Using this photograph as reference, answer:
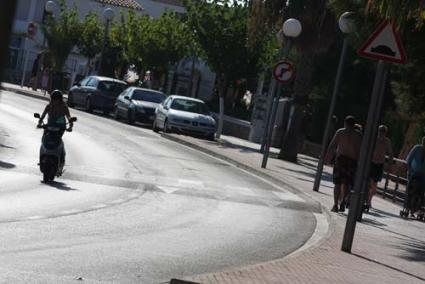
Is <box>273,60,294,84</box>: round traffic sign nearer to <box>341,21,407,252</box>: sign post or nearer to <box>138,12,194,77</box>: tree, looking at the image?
<box>341,21,407,252</box>: sign post

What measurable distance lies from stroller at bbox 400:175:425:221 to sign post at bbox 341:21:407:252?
7691mm

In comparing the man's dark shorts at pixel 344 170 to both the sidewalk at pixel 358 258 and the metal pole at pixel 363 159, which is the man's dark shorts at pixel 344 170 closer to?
the sidewalk at pixel 358 258

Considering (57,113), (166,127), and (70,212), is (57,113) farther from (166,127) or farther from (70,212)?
(166,127)

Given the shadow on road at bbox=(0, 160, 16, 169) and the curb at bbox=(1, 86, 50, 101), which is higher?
the shadow on road at bbox=(0, 160, 16, 169)

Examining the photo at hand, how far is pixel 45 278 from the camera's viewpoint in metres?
7.59

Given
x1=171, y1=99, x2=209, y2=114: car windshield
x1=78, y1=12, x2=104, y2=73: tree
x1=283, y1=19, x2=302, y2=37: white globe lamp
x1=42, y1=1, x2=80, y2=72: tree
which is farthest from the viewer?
x1=78, y1=12, x2=104, y2=73: tree

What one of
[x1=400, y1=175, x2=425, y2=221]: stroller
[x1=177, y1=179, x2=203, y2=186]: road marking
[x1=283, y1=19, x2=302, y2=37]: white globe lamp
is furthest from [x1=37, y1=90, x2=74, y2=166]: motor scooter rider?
[x1=283, y1=19, x2=302, y2=37]: white globe lamp

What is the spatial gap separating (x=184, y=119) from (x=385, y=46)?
83.0ft

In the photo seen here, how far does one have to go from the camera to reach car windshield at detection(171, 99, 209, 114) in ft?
122

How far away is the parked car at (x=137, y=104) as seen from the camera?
4009 centimetres

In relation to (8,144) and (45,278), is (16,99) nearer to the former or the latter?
(8,144)

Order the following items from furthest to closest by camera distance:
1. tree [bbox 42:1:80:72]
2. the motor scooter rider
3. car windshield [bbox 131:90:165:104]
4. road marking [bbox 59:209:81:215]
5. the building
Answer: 1. the building
2. tree [bbox 42:1:80:72]
3. car windshield [bbox 131:90:165:104]
4. the motor scooter rider
5. road marking [bbox 59:209:81:215]

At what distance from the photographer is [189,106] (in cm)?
3759

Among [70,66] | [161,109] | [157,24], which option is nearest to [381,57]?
[161,109]
